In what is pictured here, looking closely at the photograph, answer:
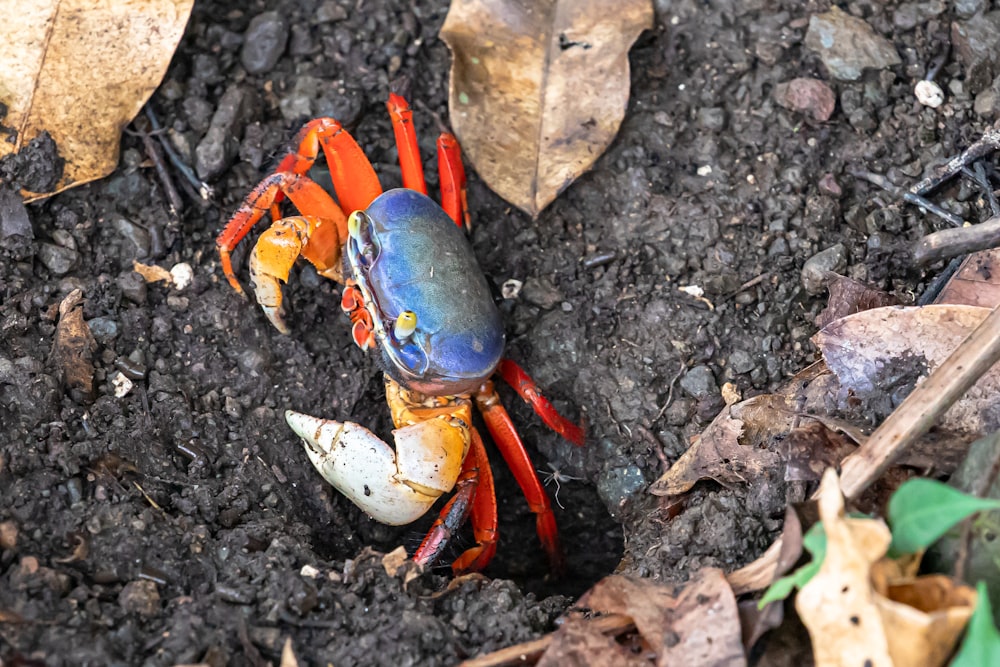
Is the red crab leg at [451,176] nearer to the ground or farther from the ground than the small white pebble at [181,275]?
farther from the ground

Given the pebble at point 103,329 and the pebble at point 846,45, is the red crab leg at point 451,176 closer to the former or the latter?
the pebble at point 103,329

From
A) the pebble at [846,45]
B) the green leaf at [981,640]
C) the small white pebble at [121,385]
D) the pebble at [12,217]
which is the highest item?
the green leaf at [981,640]

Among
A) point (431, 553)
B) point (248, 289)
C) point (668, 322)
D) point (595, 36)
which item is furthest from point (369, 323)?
point (595, 36)

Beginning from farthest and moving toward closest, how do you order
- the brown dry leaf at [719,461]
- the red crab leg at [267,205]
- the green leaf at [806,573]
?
the red crab leg at [267,205] < the brown dry leaf at [719,461] < the green leaf at [806,573]

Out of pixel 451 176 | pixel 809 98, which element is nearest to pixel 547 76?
pixel 451 176

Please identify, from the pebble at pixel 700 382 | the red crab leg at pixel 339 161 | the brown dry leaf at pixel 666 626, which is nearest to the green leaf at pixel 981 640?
the brown dry leaf at pixel 666 626
